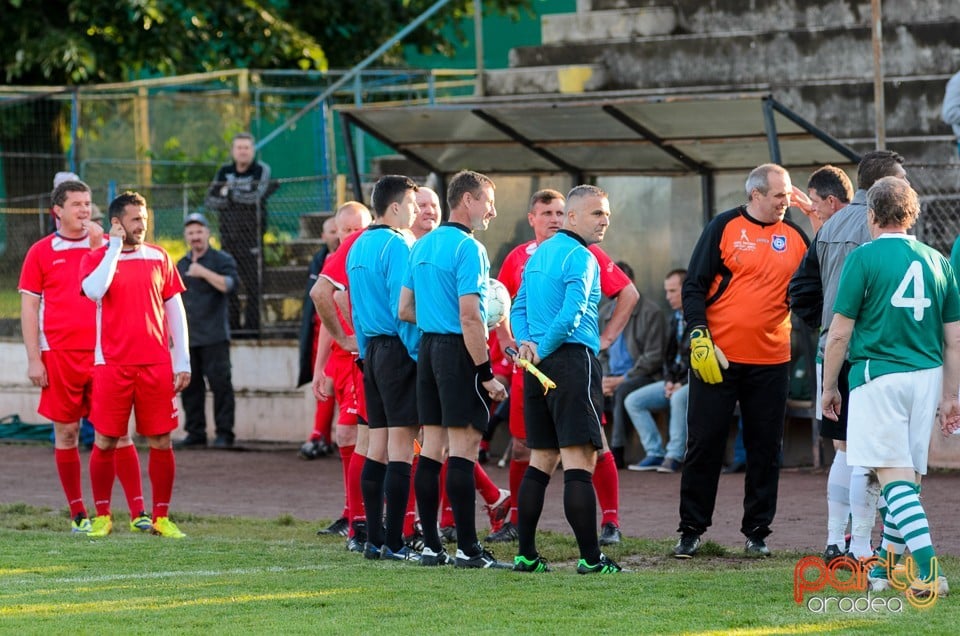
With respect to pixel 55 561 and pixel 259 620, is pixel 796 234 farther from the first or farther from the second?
pixel 55 561

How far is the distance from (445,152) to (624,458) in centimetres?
329

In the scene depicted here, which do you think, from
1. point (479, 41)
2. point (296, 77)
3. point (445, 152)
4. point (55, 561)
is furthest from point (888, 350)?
point (296, 77)

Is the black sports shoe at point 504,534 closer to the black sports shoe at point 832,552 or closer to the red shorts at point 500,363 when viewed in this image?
the red shorts at point 500,363

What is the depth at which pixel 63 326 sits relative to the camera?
11.0 meters

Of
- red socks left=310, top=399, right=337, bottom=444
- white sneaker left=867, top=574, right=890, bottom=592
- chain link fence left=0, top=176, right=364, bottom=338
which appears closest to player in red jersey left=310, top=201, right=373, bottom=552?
white sneaker left=867, top=574, right=890, bottom=592

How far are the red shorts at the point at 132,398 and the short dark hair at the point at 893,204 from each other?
485 centimetres

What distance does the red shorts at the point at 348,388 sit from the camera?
9.88 meters

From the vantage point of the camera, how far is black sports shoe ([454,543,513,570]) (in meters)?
8.55

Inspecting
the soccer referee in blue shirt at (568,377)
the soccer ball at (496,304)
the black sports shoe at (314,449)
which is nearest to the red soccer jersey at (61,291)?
the soccer ball at (496,304)

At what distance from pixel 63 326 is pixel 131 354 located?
3.50 feet

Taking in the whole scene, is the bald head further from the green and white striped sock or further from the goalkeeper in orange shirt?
the green and white striped sock

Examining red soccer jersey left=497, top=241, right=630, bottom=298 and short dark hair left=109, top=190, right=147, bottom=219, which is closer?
red soccer jersey left=497, top=241, right=630, bottom=298

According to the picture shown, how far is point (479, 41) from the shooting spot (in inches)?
723

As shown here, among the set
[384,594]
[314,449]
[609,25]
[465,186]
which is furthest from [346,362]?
[609,25]
